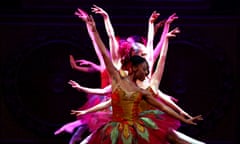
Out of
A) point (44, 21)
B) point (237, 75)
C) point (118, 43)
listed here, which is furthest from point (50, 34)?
point (237, 75)

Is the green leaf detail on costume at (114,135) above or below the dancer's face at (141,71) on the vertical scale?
below

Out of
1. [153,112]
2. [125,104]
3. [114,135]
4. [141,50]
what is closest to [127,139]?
[114,135]

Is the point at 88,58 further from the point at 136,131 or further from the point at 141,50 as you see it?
the point at 136,131

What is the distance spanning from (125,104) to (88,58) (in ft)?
5.78

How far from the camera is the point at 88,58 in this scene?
6.52 metres

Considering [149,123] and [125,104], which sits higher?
[125,104]

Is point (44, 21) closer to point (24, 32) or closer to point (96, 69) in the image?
point (24, 32)

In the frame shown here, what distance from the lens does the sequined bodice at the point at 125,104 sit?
15.8 ft

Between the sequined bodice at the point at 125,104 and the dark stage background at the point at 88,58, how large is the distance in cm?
168

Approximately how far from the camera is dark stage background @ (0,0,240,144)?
647cm

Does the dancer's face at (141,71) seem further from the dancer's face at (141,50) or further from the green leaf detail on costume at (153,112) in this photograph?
the dancer's face at (141,50)

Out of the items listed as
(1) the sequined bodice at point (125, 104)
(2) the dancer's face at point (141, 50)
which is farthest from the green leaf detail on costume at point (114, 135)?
(2) the dancer's face at point (141, 50)

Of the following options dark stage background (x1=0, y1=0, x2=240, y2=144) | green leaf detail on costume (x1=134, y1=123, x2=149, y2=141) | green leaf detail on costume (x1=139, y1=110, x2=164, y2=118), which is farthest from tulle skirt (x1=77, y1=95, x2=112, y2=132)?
dark stage background (x1=0, y1=0, x2=240, y2=144)

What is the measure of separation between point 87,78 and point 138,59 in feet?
6.23
